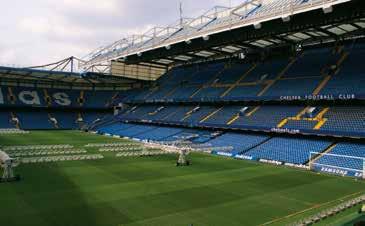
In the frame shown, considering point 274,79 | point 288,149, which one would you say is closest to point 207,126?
point 274,79

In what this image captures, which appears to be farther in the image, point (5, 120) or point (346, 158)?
point (5, 120)

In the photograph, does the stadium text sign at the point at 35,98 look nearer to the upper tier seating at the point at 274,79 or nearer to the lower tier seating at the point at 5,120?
the lower tier seating at the point at 5,120

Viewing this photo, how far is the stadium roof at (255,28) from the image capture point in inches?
1287

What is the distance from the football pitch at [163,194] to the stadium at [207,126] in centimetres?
9

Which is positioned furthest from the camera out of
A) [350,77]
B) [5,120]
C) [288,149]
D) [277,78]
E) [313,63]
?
[5,120]

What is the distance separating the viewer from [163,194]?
63.9 feet

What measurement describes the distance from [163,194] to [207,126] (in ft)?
88.9

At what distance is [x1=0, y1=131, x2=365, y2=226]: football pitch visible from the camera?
15.3m

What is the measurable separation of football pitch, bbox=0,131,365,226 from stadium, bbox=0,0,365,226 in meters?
0.09

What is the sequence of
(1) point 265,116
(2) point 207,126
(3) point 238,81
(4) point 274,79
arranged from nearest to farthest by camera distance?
(1) point 265,116
(4) point 274,79
(2) point 207,126
(3) point 238,81

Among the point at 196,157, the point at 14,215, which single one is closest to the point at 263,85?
the point at 196,157

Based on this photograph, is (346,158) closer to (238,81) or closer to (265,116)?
(265,116)

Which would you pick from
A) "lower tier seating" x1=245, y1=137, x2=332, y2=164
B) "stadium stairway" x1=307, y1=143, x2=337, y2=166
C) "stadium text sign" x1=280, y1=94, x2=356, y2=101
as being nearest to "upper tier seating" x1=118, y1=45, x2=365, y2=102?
"stadium text sign" x1=280, y1=94, x2=356, y2=101

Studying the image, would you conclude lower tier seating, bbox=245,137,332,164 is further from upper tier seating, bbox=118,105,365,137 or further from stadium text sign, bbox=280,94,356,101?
stadium text sign, bbox=280,94,356,101
